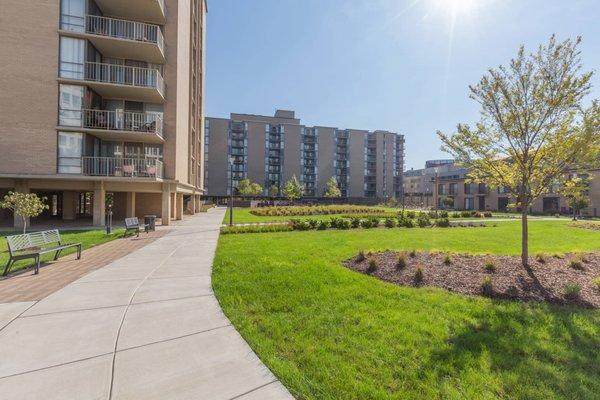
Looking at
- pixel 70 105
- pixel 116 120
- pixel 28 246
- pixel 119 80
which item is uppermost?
pixel 119 80

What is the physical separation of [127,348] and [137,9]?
25571 mm

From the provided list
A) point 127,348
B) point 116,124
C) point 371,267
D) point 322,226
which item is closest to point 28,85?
point 116,124

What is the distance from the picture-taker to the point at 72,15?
19.7m

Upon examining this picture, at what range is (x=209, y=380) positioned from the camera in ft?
10.8

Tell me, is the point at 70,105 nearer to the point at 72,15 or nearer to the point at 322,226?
the point at 72,15

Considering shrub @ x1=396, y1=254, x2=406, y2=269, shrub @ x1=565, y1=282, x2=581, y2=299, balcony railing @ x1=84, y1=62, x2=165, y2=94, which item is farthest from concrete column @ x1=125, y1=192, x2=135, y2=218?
shrub @ x1=565, y1=282, x2=581, y2=299

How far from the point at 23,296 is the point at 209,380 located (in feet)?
17.6

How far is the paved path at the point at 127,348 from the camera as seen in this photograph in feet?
10.4

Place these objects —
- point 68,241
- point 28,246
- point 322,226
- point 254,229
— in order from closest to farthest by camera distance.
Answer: point 28,246 < point 68,241 < point 254,229 < point 322,226

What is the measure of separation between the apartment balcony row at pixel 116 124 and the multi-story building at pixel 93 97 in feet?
0.21

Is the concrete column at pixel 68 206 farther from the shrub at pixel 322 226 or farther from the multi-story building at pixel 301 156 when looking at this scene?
the multi-story building at pixel 301 156

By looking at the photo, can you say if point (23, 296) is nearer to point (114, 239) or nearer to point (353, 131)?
point (114, 239)

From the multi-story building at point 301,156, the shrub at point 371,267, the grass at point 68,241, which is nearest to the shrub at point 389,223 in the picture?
the shrub at point 371,267

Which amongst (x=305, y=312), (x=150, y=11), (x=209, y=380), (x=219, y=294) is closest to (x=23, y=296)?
(x=219, y=294)
